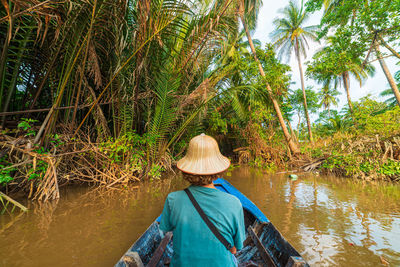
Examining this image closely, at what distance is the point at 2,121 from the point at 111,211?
295 cm

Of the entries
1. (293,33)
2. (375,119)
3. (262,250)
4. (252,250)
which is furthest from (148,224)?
(293,33)

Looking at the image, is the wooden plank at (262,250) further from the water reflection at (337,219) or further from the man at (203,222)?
the man at (203,222)

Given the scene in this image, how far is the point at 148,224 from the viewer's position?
3.07 metres

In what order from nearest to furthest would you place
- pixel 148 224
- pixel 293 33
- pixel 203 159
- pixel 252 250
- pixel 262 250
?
pixel 203 159 < pixel 262 250 < pixel 252 250 < pixel 148 224 < pixel 293 33

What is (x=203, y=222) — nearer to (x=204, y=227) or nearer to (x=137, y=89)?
(x=204, y=227)

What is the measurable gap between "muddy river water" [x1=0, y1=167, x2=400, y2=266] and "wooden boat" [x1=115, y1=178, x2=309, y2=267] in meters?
0.49

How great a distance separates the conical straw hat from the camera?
1.16 meters

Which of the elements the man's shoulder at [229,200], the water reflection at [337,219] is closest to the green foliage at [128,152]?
the water reflection at [337,219]

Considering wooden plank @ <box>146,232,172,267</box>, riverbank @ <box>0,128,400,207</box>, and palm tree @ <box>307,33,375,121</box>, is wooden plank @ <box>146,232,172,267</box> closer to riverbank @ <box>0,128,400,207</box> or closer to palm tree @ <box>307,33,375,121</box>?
riverbank @ <box>0,128,400,207</box>

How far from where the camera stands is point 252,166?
9.99 metres

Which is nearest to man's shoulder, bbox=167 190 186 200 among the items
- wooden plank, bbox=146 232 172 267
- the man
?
the man

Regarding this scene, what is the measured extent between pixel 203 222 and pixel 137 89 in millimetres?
4609

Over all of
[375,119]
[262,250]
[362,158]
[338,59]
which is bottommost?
[262,250]

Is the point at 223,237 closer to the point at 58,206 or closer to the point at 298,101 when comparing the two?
the point at 58,206
